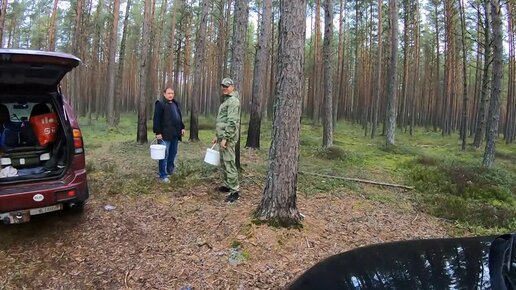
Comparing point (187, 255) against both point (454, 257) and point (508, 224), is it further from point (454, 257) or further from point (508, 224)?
point (508, 224)

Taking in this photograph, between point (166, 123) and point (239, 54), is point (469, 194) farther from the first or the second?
point (166, 123)

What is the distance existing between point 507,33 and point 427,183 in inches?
921

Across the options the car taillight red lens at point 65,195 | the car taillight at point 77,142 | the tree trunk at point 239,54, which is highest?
the tree trunk at point 239,54

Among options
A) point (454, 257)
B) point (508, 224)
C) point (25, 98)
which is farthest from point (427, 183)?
point (25, 98)

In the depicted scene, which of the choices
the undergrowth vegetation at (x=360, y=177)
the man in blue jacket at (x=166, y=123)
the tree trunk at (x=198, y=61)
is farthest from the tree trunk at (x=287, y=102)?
the tree trunk at (x=198, y=61)

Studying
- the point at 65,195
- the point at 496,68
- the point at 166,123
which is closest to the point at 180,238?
the point at 65,195

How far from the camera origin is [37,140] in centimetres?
507

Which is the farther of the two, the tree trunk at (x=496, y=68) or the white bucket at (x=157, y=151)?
the tree trunk at (x=496, y=68)

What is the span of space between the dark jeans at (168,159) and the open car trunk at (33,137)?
2.20 meters

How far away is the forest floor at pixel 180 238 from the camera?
388cm

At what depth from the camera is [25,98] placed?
4715 millimetres

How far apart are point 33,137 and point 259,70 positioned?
712 cm

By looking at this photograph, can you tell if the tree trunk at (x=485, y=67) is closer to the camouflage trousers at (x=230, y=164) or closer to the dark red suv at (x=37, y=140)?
the camouflage trousers at (x=230, y=164)

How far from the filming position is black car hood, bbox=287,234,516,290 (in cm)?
204
